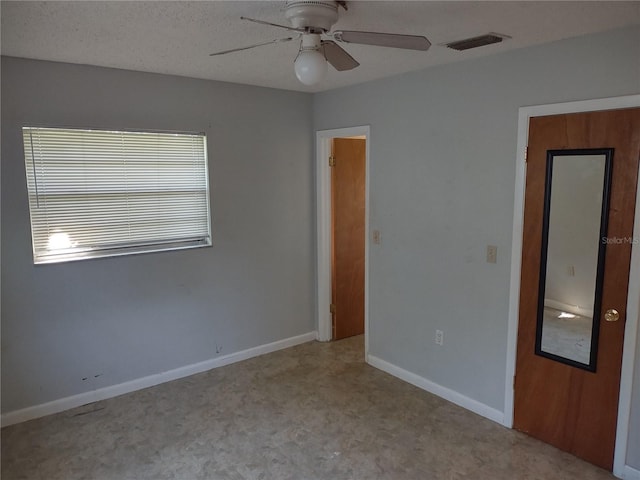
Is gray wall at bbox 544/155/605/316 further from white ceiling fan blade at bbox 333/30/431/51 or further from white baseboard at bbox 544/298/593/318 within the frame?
white ceiling fan blade at bbox 333/30/431/51

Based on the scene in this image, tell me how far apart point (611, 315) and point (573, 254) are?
382 mm

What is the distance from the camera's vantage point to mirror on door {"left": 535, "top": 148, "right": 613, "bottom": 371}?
2.51 m

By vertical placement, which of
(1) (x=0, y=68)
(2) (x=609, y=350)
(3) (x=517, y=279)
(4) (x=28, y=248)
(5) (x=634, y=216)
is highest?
(1) (x=0, y=68)

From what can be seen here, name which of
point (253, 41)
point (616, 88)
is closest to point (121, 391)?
point (253, 41)

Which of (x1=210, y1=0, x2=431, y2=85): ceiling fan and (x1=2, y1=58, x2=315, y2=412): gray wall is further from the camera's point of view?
(x1=2, y1=58, x2=315, y2=412): gray wall

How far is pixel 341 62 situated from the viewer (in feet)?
7.00

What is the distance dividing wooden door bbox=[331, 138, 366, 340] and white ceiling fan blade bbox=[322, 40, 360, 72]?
2137 millimetres

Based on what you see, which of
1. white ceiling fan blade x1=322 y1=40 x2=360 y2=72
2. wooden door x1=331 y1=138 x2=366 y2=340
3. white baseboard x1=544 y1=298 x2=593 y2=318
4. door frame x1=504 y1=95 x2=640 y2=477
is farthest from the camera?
wooden door x1=331 y1=138 x2=366 y2=340

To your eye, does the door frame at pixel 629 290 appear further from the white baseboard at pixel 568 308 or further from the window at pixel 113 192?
the window at pixel 113 192

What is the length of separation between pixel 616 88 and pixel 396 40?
135 centimetres

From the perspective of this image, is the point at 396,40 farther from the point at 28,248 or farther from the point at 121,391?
the point at 121,391

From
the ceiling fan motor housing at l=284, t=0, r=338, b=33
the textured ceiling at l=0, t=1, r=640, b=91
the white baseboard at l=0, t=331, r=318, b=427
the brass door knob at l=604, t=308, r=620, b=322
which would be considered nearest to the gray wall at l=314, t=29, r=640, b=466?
the textured ceiling at l=0, t=1, r=640, b=91

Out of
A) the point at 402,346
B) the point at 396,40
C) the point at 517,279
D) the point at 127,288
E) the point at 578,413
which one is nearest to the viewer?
the point at 396,40

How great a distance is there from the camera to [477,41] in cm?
254
